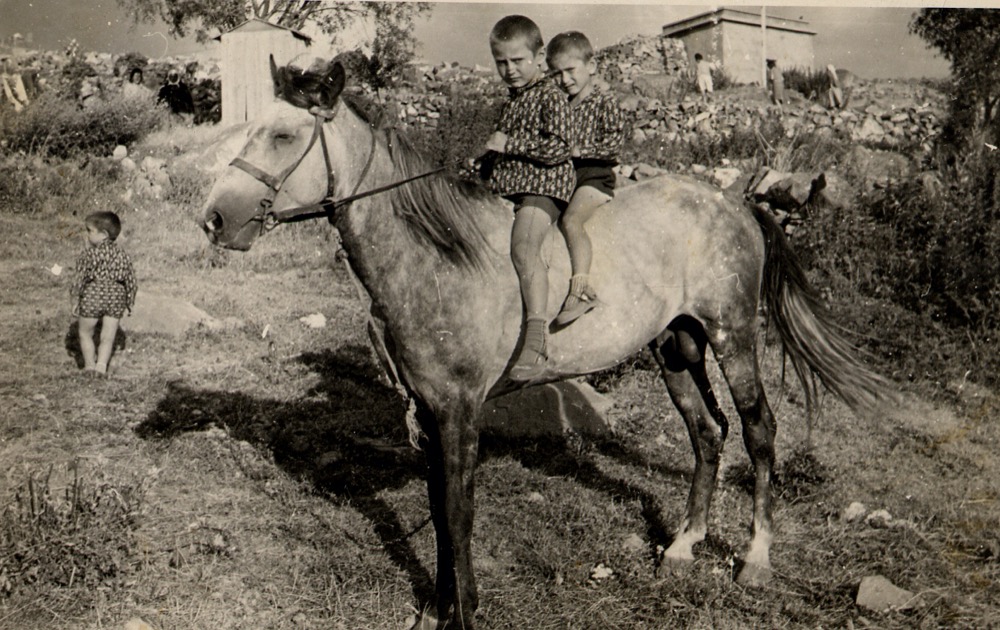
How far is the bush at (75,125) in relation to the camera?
8648mm

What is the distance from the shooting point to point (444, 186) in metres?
3.78

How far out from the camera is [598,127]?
4.13 metres

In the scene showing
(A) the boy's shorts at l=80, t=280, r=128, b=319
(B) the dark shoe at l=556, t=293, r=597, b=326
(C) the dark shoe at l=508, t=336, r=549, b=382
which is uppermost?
(B) the dark shoe at l=556, t=293, r=597, b=326

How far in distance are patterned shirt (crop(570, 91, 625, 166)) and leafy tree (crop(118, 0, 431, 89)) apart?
188 cm

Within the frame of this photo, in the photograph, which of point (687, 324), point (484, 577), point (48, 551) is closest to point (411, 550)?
point (484, 577)

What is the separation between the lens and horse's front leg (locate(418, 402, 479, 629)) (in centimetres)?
372

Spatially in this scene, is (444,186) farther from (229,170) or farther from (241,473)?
(241,473)

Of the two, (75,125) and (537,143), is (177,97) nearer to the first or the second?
(75,125)

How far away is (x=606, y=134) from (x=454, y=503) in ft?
6.93

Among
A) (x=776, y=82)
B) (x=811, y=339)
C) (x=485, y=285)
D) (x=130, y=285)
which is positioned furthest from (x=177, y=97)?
(x=811, y=339)

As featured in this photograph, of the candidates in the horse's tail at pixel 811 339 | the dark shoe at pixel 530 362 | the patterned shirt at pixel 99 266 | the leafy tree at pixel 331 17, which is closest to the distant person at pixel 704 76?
the leafy tree at pixel 331 17

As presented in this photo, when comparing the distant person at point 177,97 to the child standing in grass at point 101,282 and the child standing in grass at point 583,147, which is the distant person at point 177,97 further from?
the child standing in grass at point 583,147

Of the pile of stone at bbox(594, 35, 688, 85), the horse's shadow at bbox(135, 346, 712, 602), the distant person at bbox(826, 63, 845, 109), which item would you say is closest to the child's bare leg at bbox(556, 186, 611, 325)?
the horse's shadow at bbox(135, 346, 712, 602)

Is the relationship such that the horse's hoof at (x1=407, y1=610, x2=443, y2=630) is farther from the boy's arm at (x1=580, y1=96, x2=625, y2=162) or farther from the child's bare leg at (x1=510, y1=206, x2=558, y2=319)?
the boy's arm at (x1=580, y1=96, x2=625, y2=162)
